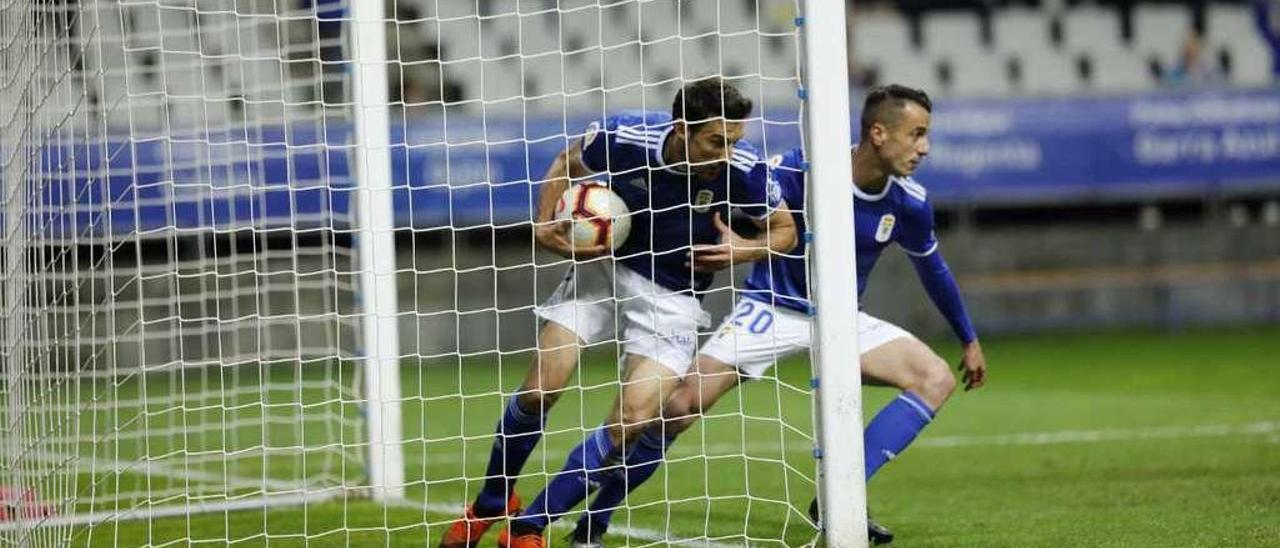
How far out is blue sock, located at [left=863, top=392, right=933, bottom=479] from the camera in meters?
5.89

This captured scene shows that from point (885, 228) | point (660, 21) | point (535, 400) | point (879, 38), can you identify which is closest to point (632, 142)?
point (535, 400)

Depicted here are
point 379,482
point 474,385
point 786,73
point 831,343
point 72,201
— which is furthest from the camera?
point 786,73

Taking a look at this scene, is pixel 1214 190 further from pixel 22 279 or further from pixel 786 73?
pixel 22 279

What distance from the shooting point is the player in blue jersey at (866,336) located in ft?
19.1

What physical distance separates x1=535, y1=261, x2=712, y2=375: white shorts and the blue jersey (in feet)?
0.23

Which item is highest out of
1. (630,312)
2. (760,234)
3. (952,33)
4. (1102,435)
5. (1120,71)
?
(760,234)

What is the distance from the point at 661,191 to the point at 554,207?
0.36 m

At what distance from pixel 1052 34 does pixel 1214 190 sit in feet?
9.03

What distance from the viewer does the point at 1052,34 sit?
64.8 ft

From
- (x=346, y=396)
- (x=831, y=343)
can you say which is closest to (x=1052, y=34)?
(x=346, y=396)

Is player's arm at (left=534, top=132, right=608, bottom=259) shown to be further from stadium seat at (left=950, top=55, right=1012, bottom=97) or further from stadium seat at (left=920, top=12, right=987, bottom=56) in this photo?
stadium seat at (left=920, top=12, right=987, bottom=56)

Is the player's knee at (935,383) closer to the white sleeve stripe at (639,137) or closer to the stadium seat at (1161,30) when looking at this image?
the white sleeve stripe at (639,137)

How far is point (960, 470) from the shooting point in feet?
27.1

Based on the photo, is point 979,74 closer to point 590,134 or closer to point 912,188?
point 912,188
